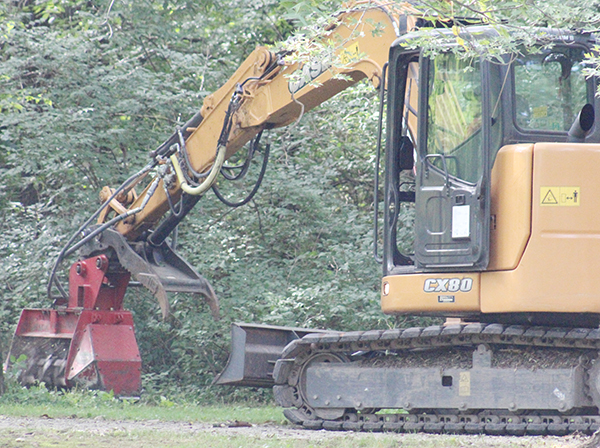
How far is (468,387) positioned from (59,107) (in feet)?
24.7

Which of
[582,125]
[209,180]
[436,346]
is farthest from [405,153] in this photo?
[209,180]

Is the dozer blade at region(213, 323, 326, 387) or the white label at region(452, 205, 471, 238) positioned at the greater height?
the white label at region(452, 205, 471, 238)

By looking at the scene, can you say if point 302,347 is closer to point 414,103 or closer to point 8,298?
point 414,103

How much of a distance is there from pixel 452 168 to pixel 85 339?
4545mm

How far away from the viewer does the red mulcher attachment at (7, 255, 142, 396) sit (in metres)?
9.28

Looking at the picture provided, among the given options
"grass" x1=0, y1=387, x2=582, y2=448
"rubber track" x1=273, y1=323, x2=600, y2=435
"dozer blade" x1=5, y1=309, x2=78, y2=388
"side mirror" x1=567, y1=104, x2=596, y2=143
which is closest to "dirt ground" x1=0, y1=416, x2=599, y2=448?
"grass" x1=0, y1=387, x2=582, y2=448

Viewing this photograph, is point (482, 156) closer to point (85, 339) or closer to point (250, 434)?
point (250, 434)

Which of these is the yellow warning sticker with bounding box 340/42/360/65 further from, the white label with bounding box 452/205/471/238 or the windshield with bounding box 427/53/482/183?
→ the white label with bounding box 452/205/471/238

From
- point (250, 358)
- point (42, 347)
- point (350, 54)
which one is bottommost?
point (42, 347)

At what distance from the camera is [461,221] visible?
263 inches

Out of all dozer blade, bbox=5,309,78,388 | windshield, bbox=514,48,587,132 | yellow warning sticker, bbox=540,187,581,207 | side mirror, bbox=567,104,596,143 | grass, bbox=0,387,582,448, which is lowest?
grass, bbox=0,387,582,448

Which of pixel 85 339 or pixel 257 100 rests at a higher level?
pixel 257 100

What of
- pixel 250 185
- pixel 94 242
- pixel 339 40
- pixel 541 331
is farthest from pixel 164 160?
pixel 541 331

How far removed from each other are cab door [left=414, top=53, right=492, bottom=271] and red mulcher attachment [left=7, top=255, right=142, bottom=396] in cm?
384
